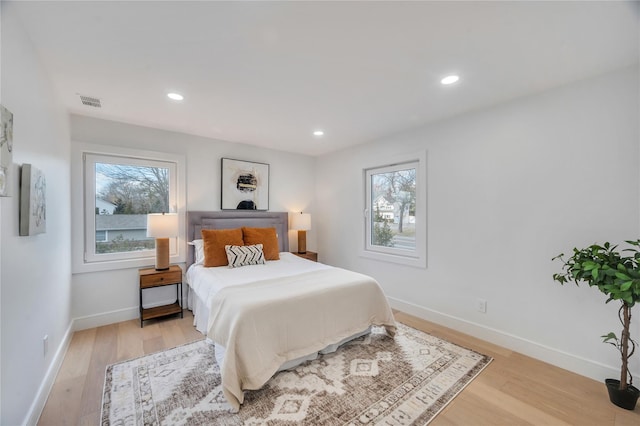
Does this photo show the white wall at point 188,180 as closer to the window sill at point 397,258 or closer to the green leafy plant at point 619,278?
the window sill at point 397,258

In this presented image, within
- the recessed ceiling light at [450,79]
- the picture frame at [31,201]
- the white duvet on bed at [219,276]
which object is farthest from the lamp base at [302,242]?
the picture frame at [31,201]

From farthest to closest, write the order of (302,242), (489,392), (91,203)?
(302,242) < (91,203) < (489,392)

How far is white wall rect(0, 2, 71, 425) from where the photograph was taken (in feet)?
4.40

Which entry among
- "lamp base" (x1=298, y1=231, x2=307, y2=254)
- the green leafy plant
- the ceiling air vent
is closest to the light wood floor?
the green leafy plant

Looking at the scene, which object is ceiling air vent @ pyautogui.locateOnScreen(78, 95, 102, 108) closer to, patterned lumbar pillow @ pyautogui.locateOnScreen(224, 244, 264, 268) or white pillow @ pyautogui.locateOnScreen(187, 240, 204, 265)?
white pillow @ pyautogui.locateOnScreen(187, 240, 204, 265)

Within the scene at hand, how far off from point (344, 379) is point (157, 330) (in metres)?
2.15

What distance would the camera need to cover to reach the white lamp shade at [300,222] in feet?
14.4

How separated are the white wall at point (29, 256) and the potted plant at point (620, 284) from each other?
3.31 metres

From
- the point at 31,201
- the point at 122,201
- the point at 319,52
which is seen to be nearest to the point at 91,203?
the point at 122,201

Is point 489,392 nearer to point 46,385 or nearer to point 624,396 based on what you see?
point 624,396

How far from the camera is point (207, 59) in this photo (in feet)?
6.21

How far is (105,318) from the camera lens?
309cm

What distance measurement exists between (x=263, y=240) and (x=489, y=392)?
2.81 meters

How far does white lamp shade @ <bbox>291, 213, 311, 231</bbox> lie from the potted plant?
3.22 metres
